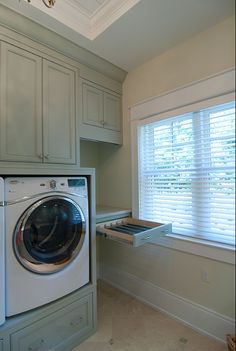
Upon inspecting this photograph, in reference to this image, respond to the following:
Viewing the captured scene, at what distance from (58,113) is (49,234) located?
97cm

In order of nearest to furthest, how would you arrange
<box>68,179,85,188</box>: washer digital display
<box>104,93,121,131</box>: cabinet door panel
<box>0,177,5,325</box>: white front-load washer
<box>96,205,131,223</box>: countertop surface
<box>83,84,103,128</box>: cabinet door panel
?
<box>0,177,5,325</box>: white front-load washer, <box>68,179,85,188</box>: washer digital display, <box>96,205,131,223</box>: countertop surface, <box>83,84,103,128</box>: cabinet door panel, <box>104,93,121,131</box>: cabinet door panel

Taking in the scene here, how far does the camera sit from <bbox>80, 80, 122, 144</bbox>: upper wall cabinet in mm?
1851

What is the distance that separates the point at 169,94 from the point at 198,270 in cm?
144

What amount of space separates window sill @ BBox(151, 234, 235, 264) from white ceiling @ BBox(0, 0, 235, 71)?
4.29ft

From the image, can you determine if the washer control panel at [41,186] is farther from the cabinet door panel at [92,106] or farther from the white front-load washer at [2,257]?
the cabinet door panel at [92,106]

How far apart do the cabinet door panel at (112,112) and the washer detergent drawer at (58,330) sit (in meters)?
1.59

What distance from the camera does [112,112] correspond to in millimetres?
2096

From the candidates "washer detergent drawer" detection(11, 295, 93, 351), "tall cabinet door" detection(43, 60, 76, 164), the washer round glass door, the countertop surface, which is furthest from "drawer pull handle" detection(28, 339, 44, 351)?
"tall cabinet door" detection(43, 60, 76, 164)

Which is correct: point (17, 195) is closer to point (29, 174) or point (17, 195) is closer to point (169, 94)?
point (29, 174)

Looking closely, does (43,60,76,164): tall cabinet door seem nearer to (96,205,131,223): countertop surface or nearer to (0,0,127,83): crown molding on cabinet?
(0,0,127,83): crown molding on cabinet

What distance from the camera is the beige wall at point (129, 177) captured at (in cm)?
120

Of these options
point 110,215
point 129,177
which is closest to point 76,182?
point 110,215

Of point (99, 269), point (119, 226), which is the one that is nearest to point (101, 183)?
point (119, 226)

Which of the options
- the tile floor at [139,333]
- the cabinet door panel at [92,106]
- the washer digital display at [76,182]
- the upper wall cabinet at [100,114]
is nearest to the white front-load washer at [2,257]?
the washer digital display at [76,182]
